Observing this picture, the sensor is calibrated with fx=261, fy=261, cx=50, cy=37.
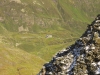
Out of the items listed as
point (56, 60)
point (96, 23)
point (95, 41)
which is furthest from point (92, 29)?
point (56, 60)

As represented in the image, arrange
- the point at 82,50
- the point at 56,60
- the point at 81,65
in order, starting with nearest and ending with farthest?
the point at 81,65
the point at 82,50
the point at 56,60

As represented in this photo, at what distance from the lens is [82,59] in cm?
2972

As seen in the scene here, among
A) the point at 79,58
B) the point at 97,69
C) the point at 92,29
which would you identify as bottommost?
the point at 97,69

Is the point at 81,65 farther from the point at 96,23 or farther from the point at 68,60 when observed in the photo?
the point at 96,23

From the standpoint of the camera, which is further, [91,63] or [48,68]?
[48,68]

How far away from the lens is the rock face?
28.8m

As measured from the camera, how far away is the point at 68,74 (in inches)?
1196

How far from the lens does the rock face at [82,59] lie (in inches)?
1133

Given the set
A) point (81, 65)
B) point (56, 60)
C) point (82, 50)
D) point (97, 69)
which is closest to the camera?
point (97, 69)

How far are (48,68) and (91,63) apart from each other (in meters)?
7.49

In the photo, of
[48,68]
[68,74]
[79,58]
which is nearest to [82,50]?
[79,58]

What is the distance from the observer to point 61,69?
31.8m

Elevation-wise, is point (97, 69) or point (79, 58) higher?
point (79, 58)

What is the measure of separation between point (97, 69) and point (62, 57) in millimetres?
7043
